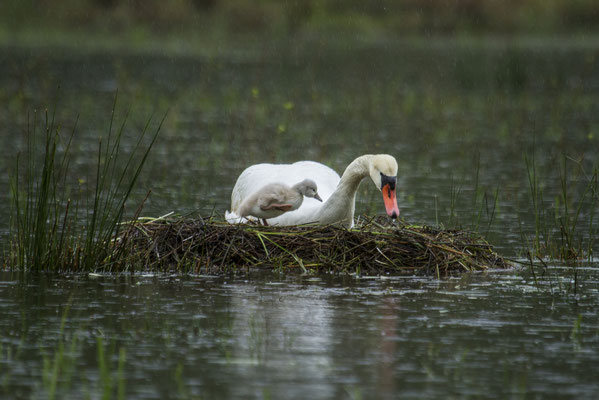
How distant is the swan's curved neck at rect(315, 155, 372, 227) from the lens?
11.0 metres

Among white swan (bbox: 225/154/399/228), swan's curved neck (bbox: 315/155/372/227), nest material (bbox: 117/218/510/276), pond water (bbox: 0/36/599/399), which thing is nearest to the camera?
pond water (bbox: 0/36/599/399)

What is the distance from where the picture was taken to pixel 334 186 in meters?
12.6

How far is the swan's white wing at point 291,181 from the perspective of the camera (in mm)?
11469

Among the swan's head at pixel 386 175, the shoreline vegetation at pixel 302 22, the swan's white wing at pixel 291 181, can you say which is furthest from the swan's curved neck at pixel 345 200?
the shoreline vegetation at pixel 302 22

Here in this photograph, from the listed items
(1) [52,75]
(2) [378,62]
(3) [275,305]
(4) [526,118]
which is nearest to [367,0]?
(2) [378,62]

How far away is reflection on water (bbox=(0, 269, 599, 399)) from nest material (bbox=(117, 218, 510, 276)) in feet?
1.18

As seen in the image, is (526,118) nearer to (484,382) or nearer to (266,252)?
(266,252)

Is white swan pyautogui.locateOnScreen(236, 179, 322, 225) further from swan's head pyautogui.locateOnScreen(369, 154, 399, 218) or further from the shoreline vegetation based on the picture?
the shoreline vegetation

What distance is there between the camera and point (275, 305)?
874cm

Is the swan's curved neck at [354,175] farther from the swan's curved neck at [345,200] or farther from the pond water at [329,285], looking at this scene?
the pond water at [329,285]

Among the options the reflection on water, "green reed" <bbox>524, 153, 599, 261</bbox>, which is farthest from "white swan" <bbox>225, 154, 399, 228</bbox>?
"green reed" <bbox>524, 153, 599, 261</bbox>

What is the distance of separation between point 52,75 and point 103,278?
23.2 m

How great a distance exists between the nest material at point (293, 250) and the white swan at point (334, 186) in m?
0.26

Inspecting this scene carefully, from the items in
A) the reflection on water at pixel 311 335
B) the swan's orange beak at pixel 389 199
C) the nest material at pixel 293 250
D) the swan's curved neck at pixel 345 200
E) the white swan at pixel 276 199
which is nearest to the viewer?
the reflection on water at pixel 311 335
